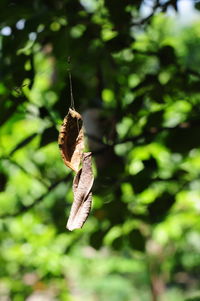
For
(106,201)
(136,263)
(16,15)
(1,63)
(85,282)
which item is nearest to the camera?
(16,15)

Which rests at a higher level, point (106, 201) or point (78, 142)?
point (78, 142)

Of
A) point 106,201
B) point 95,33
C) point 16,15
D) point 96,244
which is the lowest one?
point 96,244

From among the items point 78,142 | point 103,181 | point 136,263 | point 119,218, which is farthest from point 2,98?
point 136,263

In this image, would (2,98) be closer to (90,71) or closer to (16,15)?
(16,15)
